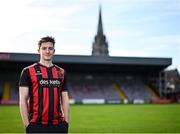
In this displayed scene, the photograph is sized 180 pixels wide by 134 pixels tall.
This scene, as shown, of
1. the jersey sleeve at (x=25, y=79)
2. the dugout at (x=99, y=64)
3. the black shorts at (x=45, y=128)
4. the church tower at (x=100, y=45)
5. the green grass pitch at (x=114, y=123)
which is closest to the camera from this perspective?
the black shorts at (x=45, y=128)

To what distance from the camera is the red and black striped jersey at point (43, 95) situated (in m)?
3.55

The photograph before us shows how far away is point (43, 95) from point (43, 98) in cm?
3

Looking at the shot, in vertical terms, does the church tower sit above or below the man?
above

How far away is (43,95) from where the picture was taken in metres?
3.56

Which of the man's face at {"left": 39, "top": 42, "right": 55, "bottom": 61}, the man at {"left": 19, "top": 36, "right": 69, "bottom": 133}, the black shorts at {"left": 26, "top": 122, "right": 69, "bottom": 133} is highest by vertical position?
the man's face at {"left": 39, "top": 42, "right": 55, "bottom": 61}

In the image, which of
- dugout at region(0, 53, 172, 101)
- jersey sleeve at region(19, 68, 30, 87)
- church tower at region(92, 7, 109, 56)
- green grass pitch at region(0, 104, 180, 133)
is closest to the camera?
jersey sleeve at region(19, 68, 30, 87)

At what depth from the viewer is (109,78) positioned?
43031 millimetres

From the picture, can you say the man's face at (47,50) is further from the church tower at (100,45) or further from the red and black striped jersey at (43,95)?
the church tower at (100,45)

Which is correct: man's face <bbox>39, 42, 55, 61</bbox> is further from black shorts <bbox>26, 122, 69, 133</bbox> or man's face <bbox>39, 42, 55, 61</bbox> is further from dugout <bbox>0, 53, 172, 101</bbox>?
dugout <bbox>0, 53, 172, 101</bbox>

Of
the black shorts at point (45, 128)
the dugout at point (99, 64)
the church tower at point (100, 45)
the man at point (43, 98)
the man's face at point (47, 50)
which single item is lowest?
the black shorts at point (45, 128)

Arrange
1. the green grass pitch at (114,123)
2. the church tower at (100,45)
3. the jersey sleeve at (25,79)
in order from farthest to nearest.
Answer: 1. the church tower at (100,45)
2. the green grass pitch at (114,123)
3. the jersey sleeve at (25,79)

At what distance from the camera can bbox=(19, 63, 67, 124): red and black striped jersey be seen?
3551 millimetres

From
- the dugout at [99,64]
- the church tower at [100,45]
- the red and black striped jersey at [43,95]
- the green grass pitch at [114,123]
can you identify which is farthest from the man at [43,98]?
the church tower at [100,45]

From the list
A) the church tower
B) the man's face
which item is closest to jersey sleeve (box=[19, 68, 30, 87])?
the man's face
